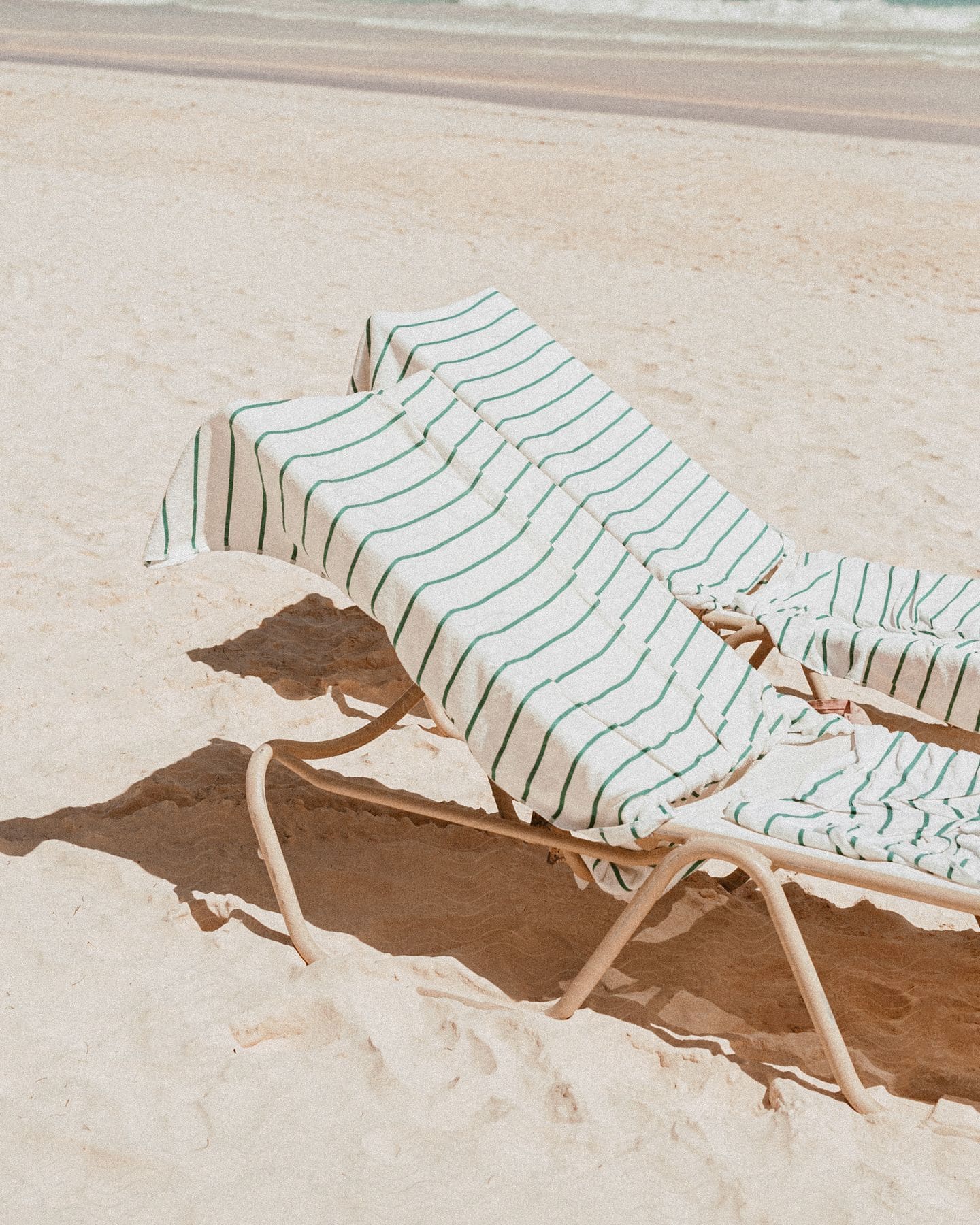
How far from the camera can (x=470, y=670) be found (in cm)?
281

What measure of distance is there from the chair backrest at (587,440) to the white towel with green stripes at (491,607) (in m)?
0.54

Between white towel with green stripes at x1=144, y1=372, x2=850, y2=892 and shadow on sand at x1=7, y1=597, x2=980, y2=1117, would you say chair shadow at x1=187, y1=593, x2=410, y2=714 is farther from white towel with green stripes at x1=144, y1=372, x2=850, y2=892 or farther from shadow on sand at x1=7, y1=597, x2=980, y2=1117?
white towel with green stripes at x1=144, y1=372, x2=850, y2=892

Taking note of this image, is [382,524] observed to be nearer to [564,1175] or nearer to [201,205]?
[564,1175]

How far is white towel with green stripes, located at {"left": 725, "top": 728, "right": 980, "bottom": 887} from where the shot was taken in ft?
8.29

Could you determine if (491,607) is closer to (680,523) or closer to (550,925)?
(550,925)

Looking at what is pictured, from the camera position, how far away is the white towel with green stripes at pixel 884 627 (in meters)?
3.45

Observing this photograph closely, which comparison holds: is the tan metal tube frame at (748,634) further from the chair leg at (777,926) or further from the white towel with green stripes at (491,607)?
the chair leg at (777,926)

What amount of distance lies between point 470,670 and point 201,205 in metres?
8.18

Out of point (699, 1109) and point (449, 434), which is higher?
point (449, 434)

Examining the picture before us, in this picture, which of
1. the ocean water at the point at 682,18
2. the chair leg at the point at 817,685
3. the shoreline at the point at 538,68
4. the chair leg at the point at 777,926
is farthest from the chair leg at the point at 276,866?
the ocean water at the point at 682,18

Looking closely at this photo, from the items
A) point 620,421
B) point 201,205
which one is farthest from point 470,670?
point 201,205

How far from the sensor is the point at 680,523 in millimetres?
4078

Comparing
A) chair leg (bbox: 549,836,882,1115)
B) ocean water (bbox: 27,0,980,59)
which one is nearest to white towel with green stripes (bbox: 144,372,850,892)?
chair leg (bbox: 549,836,882,1115)

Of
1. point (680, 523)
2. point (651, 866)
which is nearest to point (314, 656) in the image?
point (680, 523)
